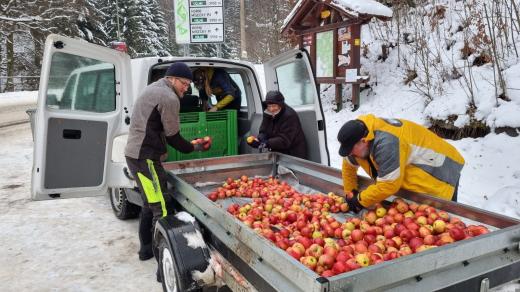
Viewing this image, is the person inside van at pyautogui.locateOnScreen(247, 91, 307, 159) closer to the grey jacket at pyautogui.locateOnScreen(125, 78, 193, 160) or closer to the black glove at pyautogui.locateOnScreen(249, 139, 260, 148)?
the black glove at pyautogui.locateOnScreen(249, 139, 260, 148)

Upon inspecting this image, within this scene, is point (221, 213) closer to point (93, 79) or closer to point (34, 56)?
point (93, 79)

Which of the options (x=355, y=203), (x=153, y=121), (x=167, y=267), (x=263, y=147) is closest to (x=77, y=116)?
(x=153, y=121)

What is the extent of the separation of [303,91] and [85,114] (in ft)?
9.23

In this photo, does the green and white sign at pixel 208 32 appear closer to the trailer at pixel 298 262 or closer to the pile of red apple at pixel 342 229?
the pile of red apple at pixel 342 229

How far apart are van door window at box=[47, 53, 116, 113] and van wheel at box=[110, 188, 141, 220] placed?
59.1 inches

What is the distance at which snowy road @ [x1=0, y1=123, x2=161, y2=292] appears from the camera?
404 cm

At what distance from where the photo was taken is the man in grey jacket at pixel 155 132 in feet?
13.0

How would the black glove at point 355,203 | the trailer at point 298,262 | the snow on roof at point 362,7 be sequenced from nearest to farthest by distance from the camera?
the trailer at point 298,262, the black glove at point 355,203, the snow on roof at point 362,7

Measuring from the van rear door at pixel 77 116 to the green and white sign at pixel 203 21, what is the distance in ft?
17.1

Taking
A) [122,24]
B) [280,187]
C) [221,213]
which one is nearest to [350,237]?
[221,213]

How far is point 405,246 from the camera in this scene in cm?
288

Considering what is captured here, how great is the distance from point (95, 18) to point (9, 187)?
90.1ft

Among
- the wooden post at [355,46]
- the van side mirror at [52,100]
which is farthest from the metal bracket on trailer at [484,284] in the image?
the wooden post at [355,46]

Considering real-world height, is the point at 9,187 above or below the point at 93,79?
below
